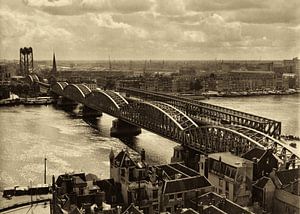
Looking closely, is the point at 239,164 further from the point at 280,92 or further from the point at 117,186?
the point at 280,92

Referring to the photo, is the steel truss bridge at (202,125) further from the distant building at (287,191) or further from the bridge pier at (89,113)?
the distant building at (287,191)

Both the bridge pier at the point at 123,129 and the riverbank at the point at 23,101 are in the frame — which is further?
the riverbank at the point at 23,101

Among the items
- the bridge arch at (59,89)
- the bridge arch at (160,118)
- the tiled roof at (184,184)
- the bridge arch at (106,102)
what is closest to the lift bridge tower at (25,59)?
the bridge arch at (59,89)

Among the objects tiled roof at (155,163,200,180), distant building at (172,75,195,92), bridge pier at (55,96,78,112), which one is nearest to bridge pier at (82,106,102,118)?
bridge pier at (55,96,78,112)

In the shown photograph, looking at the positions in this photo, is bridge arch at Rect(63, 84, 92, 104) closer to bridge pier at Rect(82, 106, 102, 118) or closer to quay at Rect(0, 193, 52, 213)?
bridge pier at Rect(82, 106, 102, 118)

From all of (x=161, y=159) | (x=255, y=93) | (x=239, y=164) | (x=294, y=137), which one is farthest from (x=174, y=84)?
(x=239, y=164)

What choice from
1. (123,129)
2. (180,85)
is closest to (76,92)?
(123,129)
